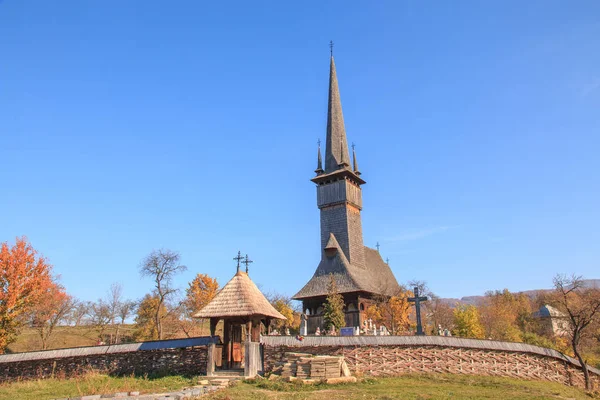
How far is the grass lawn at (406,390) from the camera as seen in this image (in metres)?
13.1

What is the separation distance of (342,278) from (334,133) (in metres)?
16.0

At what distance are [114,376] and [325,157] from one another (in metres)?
31.2

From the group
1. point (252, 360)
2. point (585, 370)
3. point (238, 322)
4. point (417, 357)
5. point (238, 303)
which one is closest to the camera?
point (252, 360)

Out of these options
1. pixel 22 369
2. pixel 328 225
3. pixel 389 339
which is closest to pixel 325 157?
pixel 328 225

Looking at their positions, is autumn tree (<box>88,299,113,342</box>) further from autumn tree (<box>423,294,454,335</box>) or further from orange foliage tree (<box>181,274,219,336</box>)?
autumn tree (<box>423,294,454,335</box>)

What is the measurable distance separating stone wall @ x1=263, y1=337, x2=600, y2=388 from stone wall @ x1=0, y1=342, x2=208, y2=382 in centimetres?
343

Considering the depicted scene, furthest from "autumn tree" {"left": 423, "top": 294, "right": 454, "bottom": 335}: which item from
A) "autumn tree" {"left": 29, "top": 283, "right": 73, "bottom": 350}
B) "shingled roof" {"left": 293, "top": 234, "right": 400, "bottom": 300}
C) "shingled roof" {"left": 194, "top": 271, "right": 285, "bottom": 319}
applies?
"autumn tree" {"left": 29, "top": 283, "right": 73, "bottom": 350}

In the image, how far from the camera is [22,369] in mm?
19750

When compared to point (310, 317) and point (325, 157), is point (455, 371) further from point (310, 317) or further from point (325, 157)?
point (325, 157)

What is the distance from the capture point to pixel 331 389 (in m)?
14.3

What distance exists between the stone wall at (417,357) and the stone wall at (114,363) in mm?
3428

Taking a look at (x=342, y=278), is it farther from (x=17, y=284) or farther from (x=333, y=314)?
(x=17, y=284)

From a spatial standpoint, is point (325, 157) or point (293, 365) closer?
point (293, 365)

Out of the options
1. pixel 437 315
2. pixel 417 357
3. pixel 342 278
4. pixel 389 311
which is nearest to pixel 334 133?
pixel 342 278
